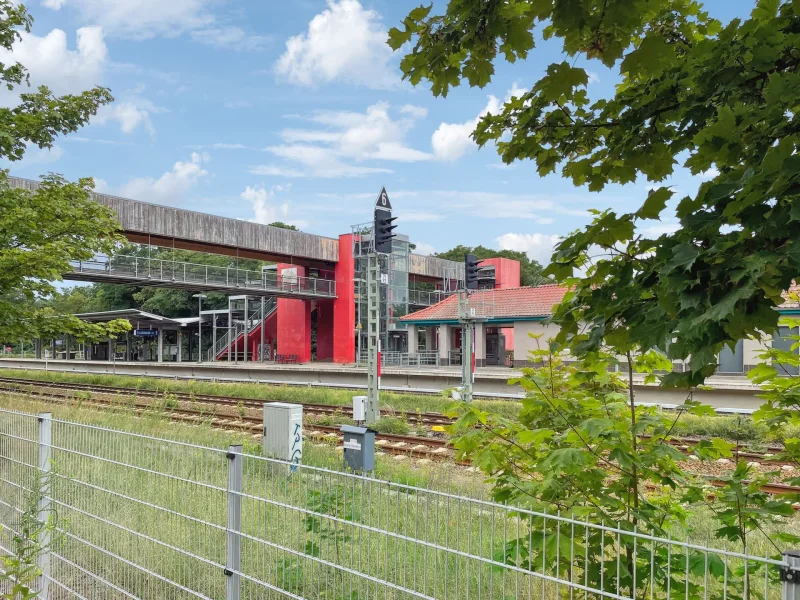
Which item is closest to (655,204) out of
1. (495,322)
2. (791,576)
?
(791,576)

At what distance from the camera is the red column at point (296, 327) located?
47281 millimetres

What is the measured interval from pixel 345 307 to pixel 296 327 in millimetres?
4763

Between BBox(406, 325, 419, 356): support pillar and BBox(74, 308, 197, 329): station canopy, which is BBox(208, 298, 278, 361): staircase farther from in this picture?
BBox(406, 325, 419, 356): support pillar

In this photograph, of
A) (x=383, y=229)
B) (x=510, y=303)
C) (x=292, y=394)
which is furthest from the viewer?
(x=510, y=303)

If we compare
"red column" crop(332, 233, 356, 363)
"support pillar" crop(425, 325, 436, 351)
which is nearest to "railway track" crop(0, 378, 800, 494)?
"red column" crop(332, 233, 356, 363)

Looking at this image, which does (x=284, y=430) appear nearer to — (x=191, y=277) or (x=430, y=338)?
(x=191, y=277)

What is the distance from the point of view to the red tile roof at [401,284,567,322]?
34781mm

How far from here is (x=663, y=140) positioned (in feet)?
10.5

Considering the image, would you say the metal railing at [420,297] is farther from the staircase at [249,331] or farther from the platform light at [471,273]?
the platform light at [471,273]

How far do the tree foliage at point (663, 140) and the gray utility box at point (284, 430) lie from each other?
20.8 feet

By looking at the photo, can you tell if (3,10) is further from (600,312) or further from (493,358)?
(493,358)

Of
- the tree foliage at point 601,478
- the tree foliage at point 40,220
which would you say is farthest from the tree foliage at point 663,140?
the tree foliage at point 40,220

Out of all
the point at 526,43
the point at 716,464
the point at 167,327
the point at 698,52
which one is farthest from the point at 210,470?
the point at 167,327

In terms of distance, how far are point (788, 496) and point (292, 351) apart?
4643 cm
